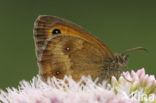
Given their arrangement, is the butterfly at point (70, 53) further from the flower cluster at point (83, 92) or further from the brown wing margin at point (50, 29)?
the flower cluster at point (83, 92)

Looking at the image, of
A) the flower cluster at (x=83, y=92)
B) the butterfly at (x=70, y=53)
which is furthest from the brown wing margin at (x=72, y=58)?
the flower cluster at (x=83, y=92)

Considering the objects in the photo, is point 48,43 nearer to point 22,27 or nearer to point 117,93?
point 117,93

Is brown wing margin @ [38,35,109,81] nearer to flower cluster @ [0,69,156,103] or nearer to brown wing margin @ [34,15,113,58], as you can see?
brown wing margin @ [34,15,113,58]

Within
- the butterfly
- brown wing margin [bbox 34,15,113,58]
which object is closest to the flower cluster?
the butterfly

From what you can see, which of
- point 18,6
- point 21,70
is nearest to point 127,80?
point 21,70

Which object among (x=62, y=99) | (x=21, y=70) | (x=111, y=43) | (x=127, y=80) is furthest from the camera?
(x=111, y=43)

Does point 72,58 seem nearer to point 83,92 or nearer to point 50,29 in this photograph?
point 50,29
